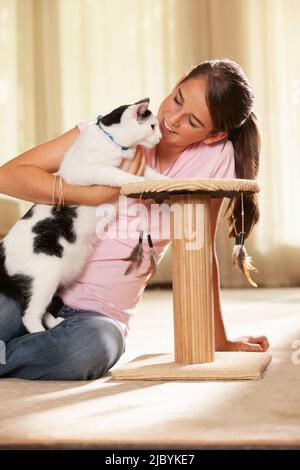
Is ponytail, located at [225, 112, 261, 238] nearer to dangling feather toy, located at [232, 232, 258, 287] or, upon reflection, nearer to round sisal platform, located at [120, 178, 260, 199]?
dangling feather toy, located at [232, 232, 258, 287]

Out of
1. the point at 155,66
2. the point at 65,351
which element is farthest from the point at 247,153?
the point at 155,66

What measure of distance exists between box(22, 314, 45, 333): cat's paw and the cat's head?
1.72 ft

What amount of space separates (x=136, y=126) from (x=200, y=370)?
0.66 m

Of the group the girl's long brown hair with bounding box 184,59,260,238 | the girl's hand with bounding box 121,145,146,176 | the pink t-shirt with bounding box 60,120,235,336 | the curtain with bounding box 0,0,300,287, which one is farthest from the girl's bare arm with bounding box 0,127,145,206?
the curtain with bounding box 0,0,300,287

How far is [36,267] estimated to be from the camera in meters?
1.90

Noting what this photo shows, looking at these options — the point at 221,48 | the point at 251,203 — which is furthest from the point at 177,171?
the point at 221,48

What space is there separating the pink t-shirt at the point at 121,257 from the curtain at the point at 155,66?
2930 millimetres

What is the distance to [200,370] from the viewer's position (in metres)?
1.77

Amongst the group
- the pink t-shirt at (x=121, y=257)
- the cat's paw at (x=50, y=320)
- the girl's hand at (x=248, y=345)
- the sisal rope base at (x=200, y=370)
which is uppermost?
the pink t-shirt at (x=121, y=257)

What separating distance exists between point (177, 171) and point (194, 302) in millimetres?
433

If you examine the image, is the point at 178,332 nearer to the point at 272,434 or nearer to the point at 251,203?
the point at 251,203

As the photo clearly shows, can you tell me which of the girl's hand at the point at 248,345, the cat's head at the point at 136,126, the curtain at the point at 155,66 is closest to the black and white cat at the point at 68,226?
the cat's head at the point at 136,126

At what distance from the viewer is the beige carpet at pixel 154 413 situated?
4.05 feet

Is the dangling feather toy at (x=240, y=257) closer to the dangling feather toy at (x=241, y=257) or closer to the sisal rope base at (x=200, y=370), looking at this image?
the dangling feather toy at (x=241, y=257)
